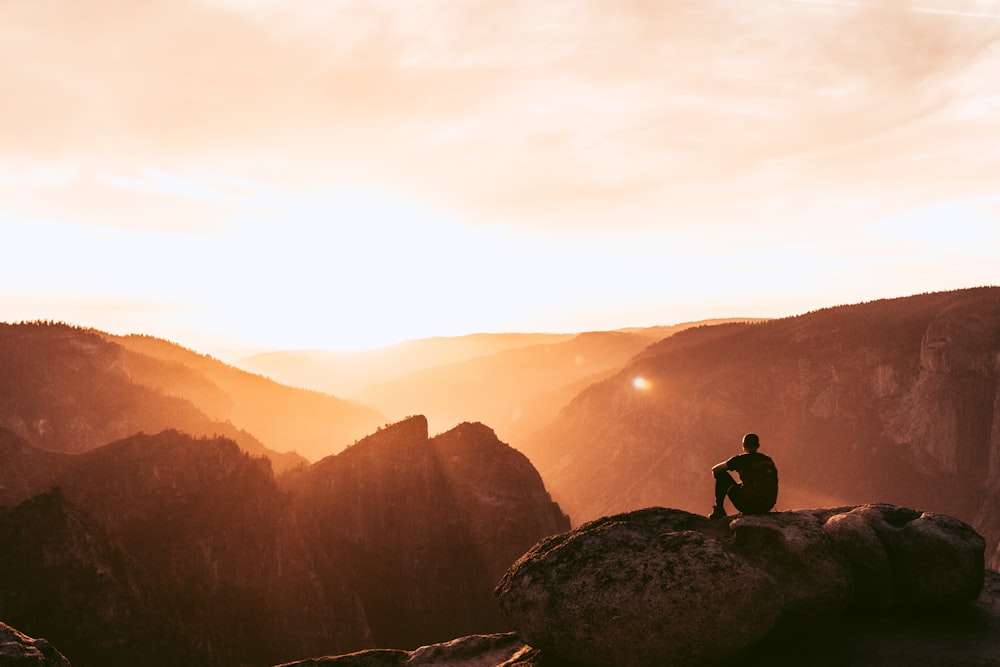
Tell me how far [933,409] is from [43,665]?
108 metres

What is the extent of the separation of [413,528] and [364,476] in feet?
20.2

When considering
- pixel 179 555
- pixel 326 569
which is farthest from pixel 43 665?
pixel 326 569

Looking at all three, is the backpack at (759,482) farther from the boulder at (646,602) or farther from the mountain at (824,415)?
the mountain at (824,415)

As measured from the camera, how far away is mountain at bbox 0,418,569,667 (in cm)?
3162

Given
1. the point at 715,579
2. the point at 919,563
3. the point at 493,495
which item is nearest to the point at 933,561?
the point at 919,563

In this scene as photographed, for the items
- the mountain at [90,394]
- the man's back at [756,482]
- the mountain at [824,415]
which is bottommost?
the mountain at [824,415]

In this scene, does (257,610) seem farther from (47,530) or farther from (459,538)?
(459,538)

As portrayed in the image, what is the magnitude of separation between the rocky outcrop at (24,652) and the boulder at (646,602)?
334 inches

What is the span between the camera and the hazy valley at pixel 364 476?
34.2 m

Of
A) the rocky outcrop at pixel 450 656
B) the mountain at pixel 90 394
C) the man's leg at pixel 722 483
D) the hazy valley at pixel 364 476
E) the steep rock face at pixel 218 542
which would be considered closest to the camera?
the rocky outcrop at pixel 450 656

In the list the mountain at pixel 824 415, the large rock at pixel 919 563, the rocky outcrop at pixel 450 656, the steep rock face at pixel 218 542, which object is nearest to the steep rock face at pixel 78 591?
the steep rock face at pixel 218 542

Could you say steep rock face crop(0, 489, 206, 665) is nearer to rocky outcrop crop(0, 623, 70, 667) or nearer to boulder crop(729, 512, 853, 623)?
rocky outcrop crop(0, 623, 70, 667)

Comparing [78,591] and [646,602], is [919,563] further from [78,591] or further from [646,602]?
[78,591]

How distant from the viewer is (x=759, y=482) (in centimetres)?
1369
